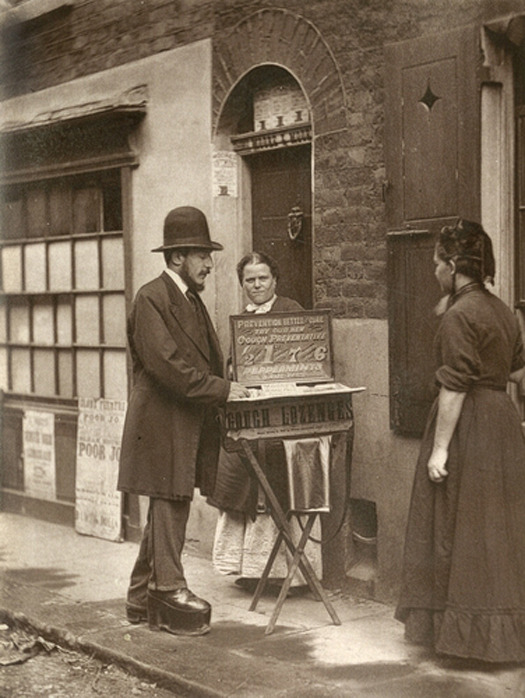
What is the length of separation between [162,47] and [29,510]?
410 centimetres

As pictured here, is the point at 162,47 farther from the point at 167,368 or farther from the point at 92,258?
the point at 167,368

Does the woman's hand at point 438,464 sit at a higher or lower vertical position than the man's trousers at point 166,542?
higher

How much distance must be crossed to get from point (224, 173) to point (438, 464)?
125 inches

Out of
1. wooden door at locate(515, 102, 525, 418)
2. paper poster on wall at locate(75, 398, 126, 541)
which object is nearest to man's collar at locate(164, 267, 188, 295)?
wooden door at locate(515, 102, 525, 418)

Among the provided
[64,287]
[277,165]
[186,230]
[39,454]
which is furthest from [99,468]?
[186,230]

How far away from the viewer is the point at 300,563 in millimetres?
5852

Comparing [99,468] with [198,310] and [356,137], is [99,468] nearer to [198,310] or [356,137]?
[198,310]

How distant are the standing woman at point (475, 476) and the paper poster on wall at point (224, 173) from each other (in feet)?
8.66

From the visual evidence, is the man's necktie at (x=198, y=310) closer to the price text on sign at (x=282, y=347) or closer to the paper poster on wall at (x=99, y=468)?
the price text on sign at (x=282, y=347)

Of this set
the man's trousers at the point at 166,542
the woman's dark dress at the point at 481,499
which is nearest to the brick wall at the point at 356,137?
the woman's dark dress at the point at 481,499

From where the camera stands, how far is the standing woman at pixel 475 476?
486cm

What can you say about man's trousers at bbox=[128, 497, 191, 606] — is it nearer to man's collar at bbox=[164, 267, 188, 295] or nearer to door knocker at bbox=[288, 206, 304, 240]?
man's collar at bbox=[164, 267, 188, 295]

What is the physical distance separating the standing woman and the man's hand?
1032mm

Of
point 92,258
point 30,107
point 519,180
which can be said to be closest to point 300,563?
point 519,180
